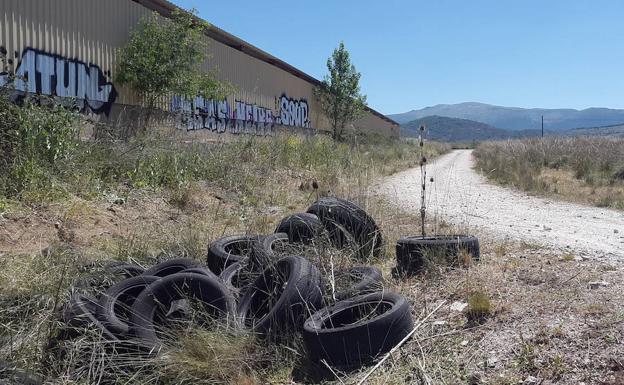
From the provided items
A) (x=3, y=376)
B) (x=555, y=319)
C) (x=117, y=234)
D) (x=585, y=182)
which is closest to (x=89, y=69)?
(x=117, y=234)

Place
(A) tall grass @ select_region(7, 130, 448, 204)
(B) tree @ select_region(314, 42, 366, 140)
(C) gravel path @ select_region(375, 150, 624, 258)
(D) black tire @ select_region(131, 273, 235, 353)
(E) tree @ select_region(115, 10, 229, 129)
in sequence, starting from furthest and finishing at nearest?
(B) tree @ select_region(314, 42, 366, 140) < (E) tree @ select_region(115, 10, 229, 129) < (A) tall grass @ select_region(7, 130, 448, 204) < (C) gravel path @ select_region(375, 150, 624, 258) < (D) black tire @ select_region(131, 273, 235, 353)

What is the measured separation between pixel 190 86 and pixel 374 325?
12.9 m

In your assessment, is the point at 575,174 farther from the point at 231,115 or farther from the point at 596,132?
the point at 596,132

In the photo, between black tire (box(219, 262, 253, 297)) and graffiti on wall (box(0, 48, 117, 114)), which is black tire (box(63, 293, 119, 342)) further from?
graffiti on wall (box(0, 48, 117, 114))

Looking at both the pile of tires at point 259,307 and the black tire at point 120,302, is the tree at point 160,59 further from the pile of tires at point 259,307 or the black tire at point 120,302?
the black tire at point 120,302

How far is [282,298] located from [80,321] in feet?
4.98

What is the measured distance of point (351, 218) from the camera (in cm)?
695

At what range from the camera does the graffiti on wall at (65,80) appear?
11.8 metres

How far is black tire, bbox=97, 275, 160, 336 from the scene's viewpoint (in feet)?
14.9

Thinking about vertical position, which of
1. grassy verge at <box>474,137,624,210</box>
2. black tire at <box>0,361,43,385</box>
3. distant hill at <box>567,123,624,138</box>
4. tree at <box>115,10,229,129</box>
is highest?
distant hill at <box>567,123,624,138</box>

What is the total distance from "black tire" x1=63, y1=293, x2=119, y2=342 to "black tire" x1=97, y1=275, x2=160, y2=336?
2.2 inches

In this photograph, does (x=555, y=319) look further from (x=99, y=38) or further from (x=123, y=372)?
(x=99, y=38)

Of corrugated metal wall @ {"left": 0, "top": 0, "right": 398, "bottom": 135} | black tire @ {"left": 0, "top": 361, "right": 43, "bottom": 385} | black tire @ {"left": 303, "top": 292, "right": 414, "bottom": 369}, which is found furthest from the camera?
corrugated metal wall @ {"left": 0, "top": 0, "right": 398, "bottom": 135}

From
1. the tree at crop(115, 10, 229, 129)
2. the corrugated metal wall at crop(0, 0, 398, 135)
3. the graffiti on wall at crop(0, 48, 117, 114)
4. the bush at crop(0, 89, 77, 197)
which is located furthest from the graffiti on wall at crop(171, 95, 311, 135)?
the bush at crop(0, 89, 77, 197)
